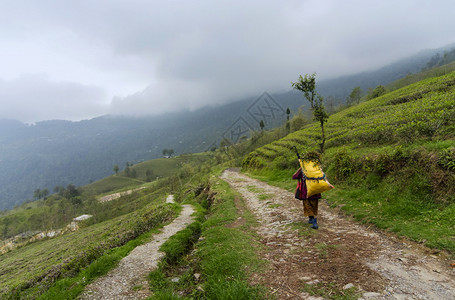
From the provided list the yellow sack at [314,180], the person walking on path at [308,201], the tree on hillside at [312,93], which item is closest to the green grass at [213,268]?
the person walking on path at [308,201]

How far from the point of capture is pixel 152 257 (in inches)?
369

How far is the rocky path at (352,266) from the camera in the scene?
4.61m

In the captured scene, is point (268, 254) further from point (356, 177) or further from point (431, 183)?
point (356, 177)

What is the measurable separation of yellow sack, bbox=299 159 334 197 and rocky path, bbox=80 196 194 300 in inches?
284

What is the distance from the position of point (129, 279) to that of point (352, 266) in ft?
24.7

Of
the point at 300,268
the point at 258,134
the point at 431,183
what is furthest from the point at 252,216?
the point at 258,134

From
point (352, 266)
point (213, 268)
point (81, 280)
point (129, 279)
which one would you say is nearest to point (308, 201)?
point (352, 266)

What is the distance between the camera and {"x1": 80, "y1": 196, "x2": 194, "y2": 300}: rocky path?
21.1 ft

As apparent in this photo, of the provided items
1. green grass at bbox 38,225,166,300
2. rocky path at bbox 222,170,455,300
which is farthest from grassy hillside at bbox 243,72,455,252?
green grass at bbox 38,225,166,300

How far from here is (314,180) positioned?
341 inches

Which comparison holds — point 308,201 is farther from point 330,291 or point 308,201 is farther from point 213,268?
point 213,268

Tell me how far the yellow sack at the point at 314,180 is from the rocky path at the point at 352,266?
180 cm

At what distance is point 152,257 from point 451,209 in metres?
12.2

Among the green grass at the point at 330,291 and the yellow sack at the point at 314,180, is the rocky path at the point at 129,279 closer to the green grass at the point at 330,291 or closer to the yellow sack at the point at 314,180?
the green grass at the point at 330,291
